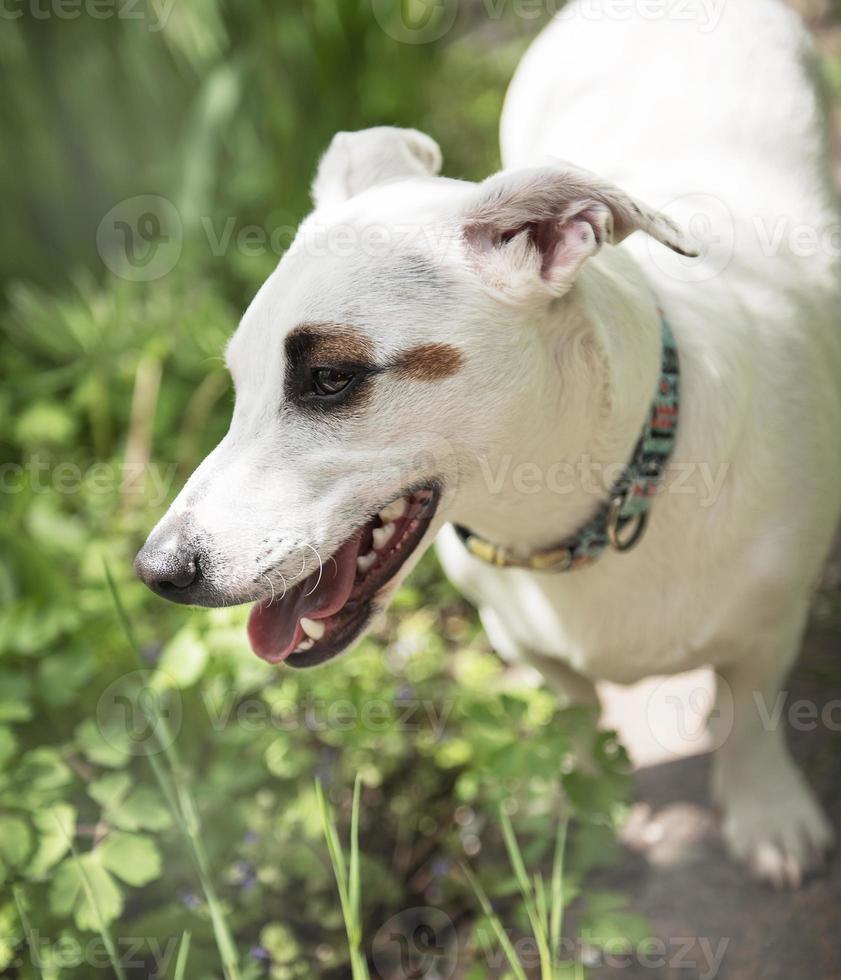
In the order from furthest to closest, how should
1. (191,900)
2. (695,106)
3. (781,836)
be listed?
1. (695,106)
2. (781,836)
3. (191,900)

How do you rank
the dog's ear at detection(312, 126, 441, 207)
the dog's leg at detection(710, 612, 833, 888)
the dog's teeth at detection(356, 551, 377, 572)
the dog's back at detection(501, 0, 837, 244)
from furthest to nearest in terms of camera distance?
the dog's back at detection(501, 0, 837, 244) → the dog's leg at detection(710, 612, 833, 888) → the dog's ear at detection(312, 126, 441, 207) → the dog's teeth at detection(356, 551, 377, 572)

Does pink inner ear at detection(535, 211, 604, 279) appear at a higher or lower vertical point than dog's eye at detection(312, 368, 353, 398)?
higher

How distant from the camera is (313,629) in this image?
1.66 metres

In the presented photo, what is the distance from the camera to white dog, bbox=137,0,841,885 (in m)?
1.50

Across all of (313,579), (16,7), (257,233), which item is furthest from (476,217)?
(16,7)

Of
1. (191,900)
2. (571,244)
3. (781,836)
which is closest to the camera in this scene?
(571,244)

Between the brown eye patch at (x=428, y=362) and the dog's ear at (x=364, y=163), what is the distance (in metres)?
0.47

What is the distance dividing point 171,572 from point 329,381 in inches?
14.6

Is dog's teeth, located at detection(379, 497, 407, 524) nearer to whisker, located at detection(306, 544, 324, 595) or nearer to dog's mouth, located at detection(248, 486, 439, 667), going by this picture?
dog's mouth, located at detection(248, 486, 439, 667)

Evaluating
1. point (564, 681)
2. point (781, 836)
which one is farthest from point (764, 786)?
point (564, 681)

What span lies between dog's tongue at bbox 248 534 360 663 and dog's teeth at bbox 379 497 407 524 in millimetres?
54

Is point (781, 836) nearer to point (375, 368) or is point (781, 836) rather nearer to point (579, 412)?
point (579, 412)

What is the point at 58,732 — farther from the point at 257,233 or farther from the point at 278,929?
the point at 257,233

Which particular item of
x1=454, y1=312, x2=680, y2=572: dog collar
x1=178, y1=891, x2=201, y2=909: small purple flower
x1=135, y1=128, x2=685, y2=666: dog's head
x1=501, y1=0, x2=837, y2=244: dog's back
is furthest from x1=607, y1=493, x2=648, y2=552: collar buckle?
x1=178, y1=891, x2=201, y2=909: small purple flower
